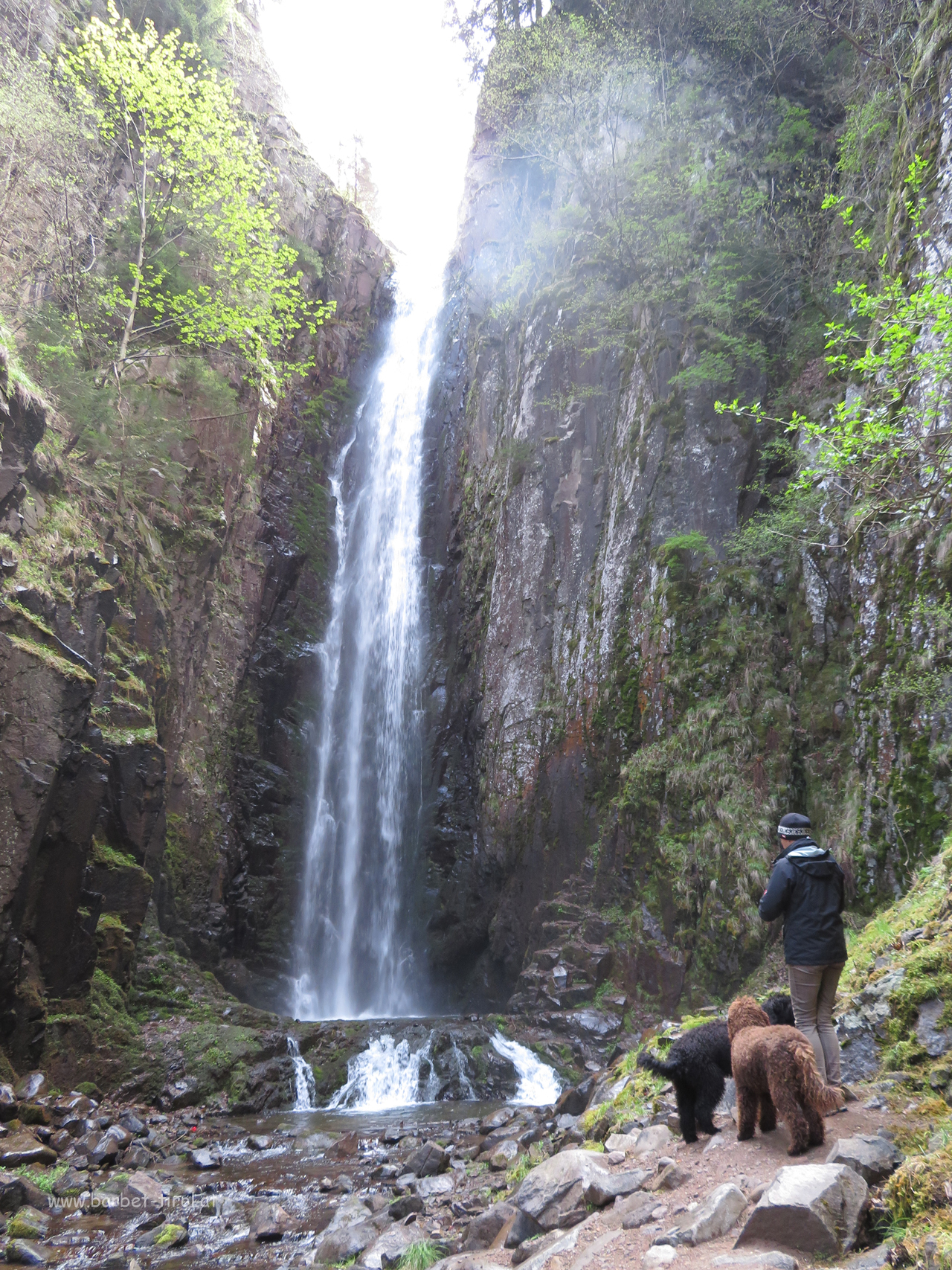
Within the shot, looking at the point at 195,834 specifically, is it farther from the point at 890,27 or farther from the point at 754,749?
the point at 890,27

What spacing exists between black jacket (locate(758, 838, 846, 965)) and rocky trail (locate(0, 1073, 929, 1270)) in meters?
0.80

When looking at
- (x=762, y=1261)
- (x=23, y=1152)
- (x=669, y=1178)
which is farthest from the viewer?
(x=23, y=1152)

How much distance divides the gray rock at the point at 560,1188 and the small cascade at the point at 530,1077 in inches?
279

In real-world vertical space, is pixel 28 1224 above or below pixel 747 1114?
below

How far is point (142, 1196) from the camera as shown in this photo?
6.68 meters

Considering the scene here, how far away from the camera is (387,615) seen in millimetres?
21422

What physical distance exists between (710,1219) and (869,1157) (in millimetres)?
732

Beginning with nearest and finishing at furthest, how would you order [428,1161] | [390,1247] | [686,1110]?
[686,1110] → [390,1247] → [428,1161]

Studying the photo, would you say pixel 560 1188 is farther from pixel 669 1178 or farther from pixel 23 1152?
pixel 23 1152

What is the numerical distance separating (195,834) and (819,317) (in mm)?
16780

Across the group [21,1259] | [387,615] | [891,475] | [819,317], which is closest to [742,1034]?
[891,475]

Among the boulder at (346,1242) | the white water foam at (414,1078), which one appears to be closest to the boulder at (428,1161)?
the boulder at (346,1242)

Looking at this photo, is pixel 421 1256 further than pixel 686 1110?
Yes

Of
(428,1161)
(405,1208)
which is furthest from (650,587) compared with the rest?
(405,1208)
